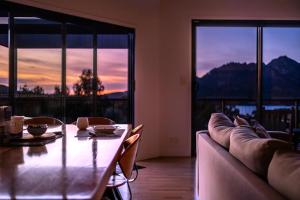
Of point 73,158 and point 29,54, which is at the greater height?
point 29,54

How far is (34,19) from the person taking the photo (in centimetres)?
421

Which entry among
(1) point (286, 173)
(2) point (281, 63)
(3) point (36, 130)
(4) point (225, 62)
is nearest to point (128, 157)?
(3) point (36, 130)

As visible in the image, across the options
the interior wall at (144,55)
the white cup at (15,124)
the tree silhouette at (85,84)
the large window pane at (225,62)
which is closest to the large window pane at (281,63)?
the large window pane at (225,62)

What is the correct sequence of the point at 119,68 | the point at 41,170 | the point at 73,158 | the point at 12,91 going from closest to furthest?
the point at 41,170
the point at 73,158
the point at 12,91
the point at 119,68

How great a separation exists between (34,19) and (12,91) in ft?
3.42

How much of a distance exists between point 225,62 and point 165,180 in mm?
2924

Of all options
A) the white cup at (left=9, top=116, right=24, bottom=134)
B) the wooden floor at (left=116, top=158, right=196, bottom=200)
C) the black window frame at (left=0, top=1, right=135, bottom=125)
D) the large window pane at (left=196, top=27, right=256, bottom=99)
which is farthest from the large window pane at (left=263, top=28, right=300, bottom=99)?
the white cup at (left=9, top=116, right=24, bottom=134)

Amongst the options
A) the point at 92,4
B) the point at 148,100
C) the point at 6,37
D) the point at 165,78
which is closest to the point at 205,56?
the point at 165,78

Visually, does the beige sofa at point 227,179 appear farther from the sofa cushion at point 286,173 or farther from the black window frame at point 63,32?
the black window frame at point 63,32

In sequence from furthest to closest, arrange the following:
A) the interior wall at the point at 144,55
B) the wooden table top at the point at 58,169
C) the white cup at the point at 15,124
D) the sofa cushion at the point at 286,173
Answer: the interior wall at the point at 144,55
the white cup at the point at 15,124
the sofa cushion at the point at 286,173
the wooden table top at the point at 58,169

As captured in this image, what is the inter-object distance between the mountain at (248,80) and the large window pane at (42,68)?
2.51 metres

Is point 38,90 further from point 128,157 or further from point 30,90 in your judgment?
point 128,157

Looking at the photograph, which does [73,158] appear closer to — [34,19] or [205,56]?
[34,19]

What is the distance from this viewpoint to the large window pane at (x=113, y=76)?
16.2ft
